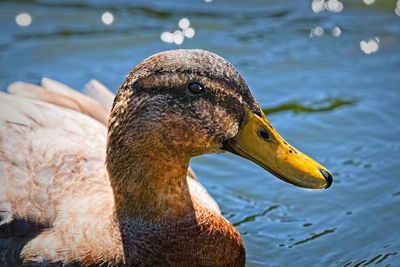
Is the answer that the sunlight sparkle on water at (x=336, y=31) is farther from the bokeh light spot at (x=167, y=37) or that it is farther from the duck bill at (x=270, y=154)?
the duck bill at (x=270, y=154)

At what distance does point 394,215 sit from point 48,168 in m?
3.00

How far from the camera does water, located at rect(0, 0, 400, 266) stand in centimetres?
748

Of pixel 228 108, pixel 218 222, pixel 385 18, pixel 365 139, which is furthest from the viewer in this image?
pixel 385 18

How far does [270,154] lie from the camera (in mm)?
5668

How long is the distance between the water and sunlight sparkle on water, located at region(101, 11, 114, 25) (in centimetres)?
6

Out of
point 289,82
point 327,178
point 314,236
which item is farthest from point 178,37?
point 327,178

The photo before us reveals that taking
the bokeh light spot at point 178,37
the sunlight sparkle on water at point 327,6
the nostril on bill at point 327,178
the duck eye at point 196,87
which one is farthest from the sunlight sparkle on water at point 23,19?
the nostril on bill at point 327,178

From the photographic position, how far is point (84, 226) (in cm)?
593

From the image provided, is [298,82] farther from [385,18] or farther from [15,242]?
[15,242]

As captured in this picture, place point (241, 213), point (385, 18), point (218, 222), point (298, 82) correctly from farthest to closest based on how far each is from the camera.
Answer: point (385, 18), point (298, 82), point (241, 213), point (218, 222)

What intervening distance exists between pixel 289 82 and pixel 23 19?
3302mm

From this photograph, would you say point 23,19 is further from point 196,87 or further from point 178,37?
point 196,87

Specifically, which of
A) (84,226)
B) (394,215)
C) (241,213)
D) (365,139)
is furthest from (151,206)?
(365,139)

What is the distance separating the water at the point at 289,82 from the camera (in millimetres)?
7477
